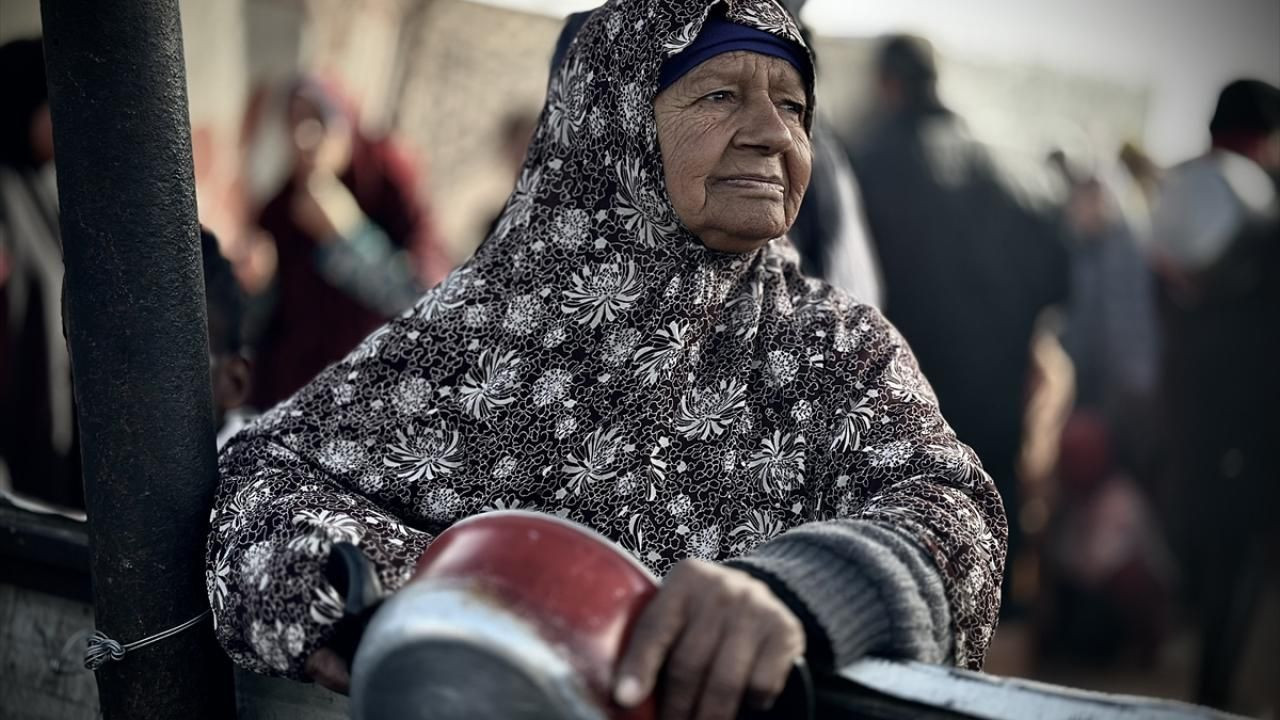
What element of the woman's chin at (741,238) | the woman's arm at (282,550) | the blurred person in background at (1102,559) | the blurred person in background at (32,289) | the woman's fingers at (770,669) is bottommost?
the blurred person in background at (1102,559)

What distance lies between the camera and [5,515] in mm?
2363

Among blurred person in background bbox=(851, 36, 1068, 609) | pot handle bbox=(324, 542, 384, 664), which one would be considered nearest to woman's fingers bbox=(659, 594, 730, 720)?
pot handle bbox=(324, 542, 384, 664)

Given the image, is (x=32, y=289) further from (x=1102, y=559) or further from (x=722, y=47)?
(x=1102, y=559)

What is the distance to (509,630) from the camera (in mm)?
1194

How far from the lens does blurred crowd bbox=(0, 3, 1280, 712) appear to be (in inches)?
161

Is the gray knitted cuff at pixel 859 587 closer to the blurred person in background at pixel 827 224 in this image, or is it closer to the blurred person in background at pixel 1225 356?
the blurred person in background at pixel 827 224

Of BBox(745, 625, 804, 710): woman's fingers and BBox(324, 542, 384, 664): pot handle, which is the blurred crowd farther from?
BBox(745, 625, 804, 710): woman's fingers

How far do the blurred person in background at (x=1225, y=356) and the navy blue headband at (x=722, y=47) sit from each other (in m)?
2.73

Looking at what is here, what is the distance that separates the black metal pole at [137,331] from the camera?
1733 millimetres

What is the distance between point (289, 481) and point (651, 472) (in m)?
0.60

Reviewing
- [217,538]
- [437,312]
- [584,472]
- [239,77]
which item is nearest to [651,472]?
[584,472]

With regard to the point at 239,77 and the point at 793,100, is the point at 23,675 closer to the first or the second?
the point at 793,100

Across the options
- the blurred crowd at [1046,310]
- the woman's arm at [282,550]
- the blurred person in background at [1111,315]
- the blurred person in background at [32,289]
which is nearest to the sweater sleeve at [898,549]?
the woman's arm at [282,550]

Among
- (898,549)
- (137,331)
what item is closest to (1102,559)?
(898,549)
